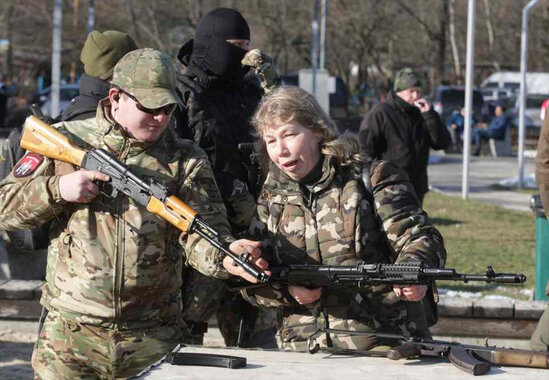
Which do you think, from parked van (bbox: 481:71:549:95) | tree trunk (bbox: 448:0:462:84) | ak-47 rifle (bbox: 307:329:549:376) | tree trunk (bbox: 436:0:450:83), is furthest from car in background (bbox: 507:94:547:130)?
ak-47 rifle (bbox: 307:329:549:376)

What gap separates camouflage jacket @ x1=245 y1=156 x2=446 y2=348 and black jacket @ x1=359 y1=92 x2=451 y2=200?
6.51m

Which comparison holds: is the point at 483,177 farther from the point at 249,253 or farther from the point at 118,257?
the point at 249,253

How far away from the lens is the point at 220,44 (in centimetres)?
584

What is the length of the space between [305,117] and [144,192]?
2.02ft

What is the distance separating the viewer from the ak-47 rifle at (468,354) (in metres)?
3.40

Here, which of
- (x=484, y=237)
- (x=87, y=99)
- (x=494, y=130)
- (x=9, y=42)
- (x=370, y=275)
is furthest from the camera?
(x=9, y=42)

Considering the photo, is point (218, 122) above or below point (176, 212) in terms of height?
above

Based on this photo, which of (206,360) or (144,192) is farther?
(144,192)

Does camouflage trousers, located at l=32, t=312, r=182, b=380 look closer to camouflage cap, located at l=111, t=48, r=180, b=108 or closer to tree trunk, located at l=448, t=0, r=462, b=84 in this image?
camouflage cap, located at l=111, t=48, r=180, b=108

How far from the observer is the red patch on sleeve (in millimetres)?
4293

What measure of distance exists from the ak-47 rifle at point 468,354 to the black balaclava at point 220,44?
2336 millimetres

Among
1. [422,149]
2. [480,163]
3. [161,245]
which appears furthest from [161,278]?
[480,163]

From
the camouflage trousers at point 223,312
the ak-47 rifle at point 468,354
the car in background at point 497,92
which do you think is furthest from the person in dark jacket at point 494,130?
the ak-47 rifle at point 468,354

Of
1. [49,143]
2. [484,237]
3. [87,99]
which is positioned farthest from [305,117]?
[484,237]
